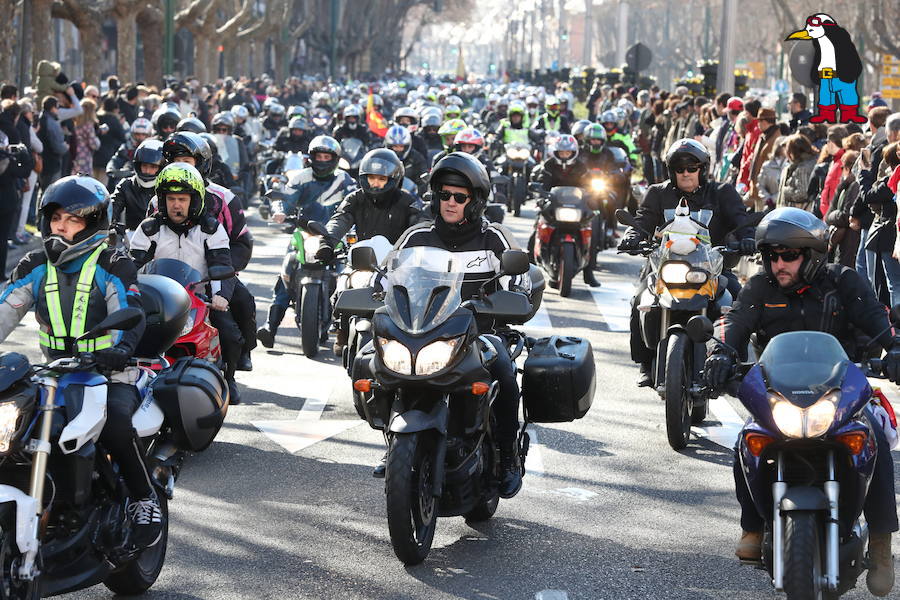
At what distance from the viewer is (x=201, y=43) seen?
5681cm

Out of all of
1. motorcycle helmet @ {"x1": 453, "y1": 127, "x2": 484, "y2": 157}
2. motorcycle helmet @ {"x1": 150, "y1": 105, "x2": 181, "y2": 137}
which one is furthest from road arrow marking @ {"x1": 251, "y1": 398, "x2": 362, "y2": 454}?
motorcycle helmet @ {"x1": 453, "y1": 127, "x2": 484, "y2": 157}

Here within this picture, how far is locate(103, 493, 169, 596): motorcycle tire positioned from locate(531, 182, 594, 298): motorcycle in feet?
32.8

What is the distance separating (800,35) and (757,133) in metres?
1.41

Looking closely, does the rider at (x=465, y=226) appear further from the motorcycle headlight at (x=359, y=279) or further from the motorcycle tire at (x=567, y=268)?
the motorcycle tire at (x=567, y=268)

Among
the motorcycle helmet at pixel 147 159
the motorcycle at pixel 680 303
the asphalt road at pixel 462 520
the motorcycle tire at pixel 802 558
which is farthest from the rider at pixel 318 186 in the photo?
the motorcycle tire at pixel 802 558

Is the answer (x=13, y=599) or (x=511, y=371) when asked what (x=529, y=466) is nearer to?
(x=511, y=371)

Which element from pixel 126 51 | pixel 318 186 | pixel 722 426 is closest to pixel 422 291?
pixel 722 426

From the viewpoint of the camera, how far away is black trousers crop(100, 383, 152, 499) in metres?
5.90

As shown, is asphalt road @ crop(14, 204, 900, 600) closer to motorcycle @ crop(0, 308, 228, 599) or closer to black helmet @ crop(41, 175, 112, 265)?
motorcycle @ crop(0, 308, 228, 599)

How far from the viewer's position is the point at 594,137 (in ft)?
58.2

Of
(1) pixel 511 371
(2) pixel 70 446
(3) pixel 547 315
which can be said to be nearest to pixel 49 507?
(2) pixel 70 446

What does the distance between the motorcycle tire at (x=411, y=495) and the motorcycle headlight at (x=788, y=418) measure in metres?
1.52

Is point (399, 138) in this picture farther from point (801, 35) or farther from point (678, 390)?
point (678, 390)

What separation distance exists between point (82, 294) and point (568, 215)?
10.5 meters
